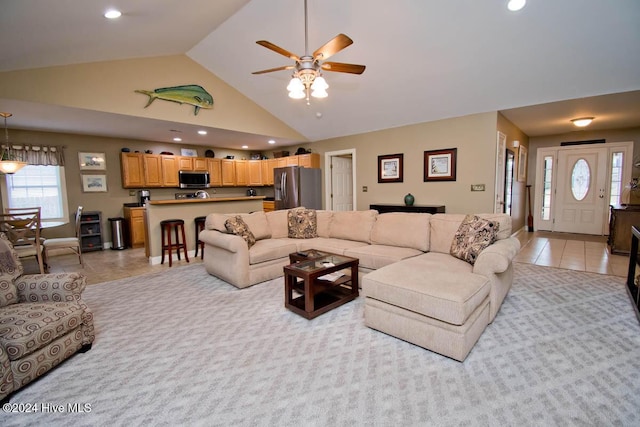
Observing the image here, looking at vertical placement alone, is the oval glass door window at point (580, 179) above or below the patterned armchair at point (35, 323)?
above

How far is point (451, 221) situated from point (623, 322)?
1.64m

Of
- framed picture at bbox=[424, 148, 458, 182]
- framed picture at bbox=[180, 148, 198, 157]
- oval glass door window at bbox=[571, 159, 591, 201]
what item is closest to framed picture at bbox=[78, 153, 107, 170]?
framed picture at bbox=[180, 148, 198, 157]

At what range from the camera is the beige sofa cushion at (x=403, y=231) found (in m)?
3.46

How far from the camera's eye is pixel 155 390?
177cm

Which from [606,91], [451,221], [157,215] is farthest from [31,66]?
[606,91]

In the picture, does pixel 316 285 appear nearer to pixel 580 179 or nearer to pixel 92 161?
pixel 92 161

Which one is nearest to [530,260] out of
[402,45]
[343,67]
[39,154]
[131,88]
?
[402,45]

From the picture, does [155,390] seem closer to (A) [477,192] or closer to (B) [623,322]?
(B) [623,322]

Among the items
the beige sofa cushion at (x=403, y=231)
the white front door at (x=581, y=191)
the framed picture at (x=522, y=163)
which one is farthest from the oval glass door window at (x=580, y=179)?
the beige sofa cushion at (x=403, y=231)

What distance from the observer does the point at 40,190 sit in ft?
18.7

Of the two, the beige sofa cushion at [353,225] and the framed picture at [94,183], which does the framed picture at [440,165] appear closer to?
the beige sofa cushion at [353,225]

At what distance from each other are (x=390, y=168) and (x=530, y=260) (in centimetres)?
287

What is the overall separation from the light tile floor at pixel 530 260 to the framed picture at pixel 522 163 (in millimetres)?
1549

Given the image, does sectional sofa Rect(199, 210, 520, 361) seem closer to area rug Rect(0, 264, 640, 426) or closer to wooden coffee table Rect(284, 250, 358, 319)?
area rug Rect(0, 264, 640, 426)
